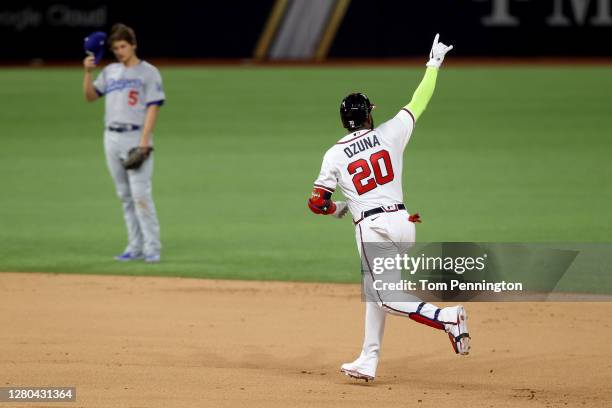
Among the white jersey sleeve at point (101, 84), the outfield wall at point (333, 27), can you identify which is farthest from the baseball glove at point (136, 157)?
the outfield wall at point (333, 27)

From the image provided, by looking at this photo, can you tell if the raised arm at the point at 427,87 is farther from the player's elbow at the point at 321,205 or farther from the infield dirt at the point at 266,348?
the infield dirt at the point at 266,348

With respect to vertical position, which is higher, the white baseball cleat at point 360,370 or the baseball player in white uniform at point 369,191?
the baseball player in white uniform at point 369,191

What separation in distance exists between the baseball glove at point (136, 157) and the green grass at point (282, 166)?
42.1 inches

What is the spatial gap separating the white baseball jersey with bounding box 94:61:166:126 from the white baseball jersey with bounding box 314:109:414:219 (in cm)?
400

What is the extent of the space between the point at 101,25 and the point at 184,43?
2.31 m

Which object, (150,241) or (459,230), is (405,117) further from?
(459,230)

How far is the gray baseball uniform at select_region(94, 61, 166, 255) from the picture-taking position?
10.7m

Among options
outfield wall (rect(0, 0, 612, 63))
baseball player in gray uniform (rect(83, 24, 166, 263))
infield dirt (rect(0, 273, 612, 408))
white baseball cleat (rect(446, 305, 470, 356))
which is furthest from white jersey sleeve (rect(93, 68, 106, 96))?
outfield wall (rect(0, 0, 612, 63))

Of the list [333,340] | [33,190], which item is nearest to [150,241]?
[333,340]

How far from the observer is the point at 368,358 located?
709 cm

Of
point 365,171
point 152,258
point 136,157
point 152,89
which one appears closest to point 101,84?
point 152,89

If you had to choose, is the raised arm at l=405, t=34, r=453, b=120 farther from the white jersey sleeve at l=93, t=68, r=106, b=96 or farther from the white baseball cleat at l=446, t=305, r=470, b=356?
the white jersey sleeve at l=93, t=68, r=106, b=96

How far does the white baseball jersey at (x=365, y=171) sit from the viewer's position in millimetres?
7008

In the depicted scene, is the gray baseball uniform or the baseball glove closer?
the baseball glove
